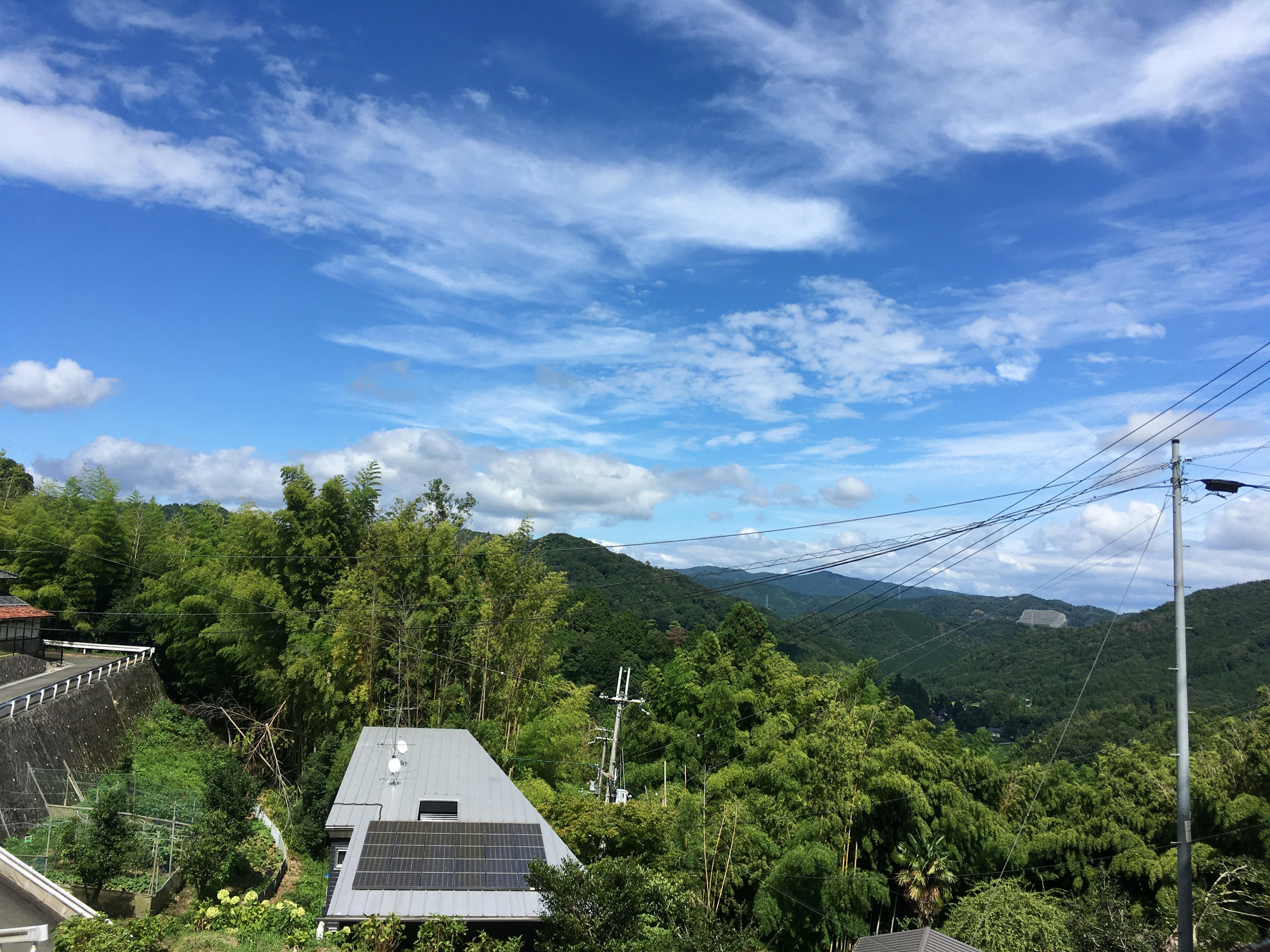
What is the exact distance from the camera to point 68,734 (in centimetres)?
1731

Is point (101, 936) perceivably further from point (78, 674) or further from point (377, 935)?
point (78, 674)

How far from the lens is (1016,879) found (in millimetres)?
16859

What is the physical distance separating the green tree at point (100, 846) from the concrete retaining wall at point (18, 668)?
8617 mm

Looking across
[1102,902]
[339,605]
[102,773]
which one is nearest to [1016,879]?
[1102,902]

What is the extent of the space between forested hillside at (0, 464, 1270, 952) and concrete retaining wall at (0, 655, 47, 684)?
11.2 feet

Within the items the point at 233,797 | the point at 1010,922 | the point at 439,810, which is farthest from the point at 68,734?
the point at 1010,922

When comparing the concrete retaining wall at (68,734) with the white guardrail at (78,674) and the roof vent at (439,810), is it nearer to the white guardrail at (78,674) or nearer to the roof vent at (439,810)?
the white guardrail at (78,674)

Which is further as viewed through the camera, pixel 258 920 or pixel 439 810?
pixel 439 810

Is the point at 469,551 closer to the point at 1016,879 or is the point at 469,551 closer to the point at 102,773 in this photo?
the point at 102,773

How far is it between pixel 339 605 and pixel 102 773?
6095mm

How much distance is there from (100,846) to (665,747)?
17759mm

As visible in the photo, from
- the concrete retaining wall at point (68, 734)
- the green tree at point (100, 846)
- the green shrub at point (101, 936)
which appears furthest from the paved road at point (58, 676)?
the green shrub at point (101, 936)

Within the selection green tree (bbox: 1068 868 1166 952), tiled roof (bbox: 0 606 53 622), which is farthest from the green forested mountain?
green tree (bbox: 1068 868 1166 952)

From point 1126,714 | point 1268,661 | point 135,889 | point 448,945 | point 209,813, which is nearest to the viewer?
point 448,945
